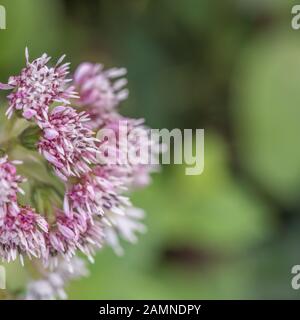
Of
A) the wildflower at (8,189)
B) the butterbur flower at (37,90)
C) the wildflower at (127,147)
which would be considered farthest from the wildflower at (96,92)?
the wildflower at (8,189)

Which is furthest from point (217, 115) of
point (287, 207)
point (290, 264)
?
point (290, 264)

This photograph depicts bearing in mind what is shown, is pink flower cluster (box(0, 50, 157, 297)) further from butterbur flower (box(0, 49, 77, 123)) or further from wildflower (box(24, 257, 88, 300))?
wildflower (box(24, 257, 88, 300))

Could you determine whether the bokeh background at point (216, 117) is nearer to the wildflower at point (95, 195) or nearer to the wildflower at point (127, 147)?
the wildflower at point (127, 147)

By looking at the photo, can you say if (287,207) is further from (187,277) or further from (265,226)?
(187,277)

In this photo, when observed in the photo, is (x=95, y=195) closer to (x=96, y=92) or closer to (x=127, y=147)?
(x=127, y=147)

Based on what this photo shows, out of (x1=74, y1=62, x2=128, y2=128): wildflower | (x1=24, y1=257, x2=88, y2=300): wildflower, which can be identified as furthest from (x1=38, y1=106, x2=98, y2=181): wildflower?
(x1=24, y1=257, x2=88, y2=300): wildflower

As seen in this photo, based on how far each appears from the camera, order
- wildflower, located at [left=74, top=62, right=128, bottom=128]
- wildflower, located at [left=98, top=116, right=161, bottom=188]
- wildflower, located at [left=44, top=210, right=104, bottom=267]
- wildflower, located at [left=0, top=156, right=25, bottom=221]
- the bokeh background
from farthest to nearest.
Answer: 1. the bokeh background
2. wildflower, located at [left=74, top=62, right=128, bottom=128]
3. wildflower, located at [left=98, top=116, right=161, bottom=188]
4. wildflower, located at [left=44, top=210, right=104, bottom=267]
5. wildflower, located at [left=0, top=156, right=25, bottom=221]
